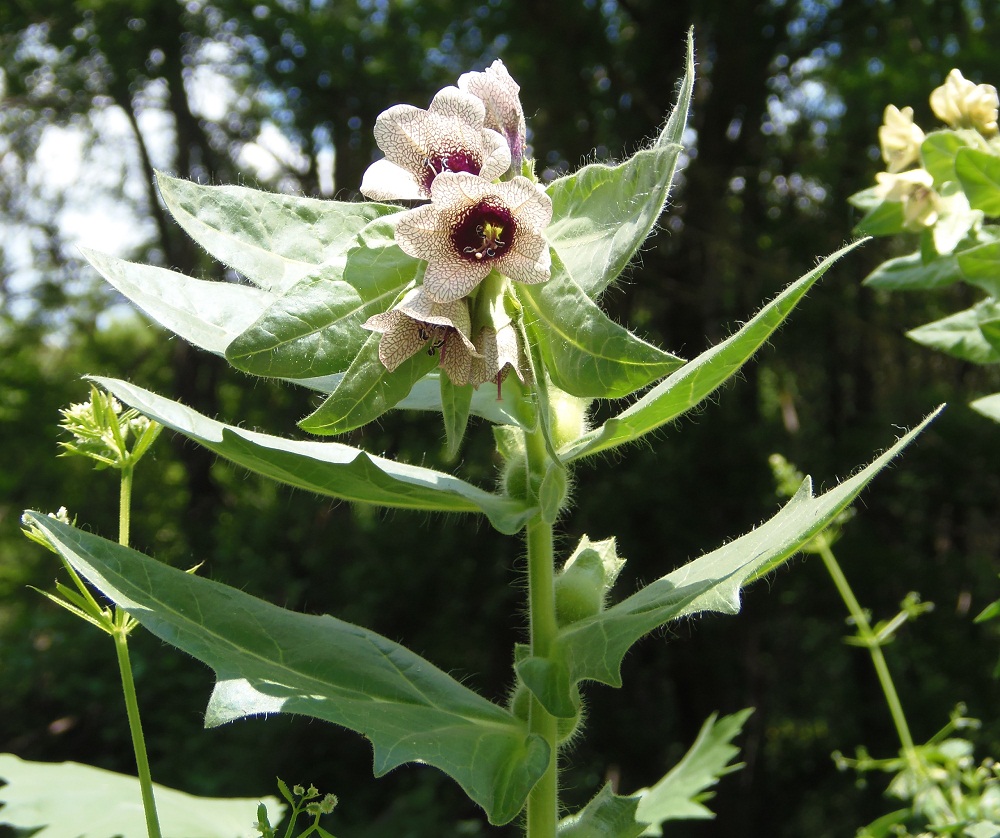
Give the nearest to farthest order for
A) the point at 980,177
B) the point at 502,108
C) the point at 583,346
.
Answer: the point at 583,346 < the point at 502,108 < the point at 980,177

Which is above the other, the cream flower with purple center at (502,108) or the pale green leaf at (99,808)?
the cream flower with purple center at (502,108)

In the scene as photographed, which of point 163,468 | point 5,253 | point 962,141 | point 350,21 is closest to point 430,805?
point 962,141

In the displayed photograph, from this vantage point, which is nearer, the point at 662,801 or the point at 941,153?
the point at 941,153

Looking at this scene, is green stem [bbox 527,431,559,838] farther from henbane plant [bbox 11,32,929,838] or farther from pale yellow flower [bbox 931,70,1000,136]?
pale yellow flower [bbox 931,70,1000,136]

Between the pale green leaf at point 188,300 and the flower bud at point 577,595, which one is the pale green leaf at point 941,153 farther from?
the pale green leaf at point 188,300

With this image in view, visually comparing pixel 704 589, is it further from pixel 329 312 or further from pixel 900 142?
pixel 900 142

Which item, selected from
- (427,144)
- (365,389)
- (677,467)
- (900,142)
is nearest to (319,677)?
(365,389)

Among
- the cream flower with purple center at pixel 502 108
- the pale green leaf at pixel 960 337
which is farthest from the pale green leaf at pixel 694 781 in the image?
the cream flower with purple center at pixel 502 108
